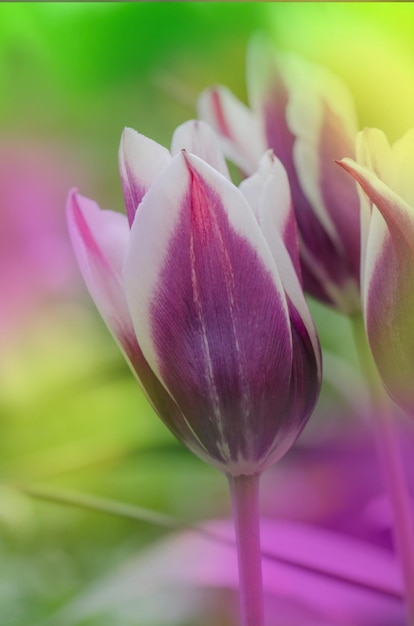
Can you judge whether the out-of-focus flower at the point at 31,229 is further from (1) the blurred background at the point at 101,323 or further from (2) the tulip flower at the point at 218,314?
(2) the tulip flower at the point at 218,314

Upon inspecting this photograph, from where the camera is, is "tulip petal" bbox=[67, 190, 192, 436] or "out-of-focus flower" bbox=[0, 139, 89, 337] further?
"out-of-focus flower" bbox=[0, 139, 89, 337]

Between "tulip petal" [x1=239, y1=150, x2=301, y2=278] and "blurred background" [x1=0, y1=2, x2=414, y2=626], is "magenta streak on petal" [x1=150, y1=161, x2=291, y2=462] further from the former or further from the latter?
"blurred background" [x1=0, y1=2, x2=414, y2=626]

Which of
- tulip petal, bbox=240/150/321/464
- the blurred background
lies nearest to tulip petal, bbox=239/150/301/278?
tulip petal, bbox=240/150/321/464

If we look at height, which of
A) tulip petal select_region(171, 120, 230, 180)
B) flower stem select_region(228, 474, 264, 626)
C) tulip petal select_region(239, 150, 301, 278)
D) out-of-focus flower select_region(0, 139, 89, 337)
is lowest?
flower stem select_region(228, 474, 264, 626)

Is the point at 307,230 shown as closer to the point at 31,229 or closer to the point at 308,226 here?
the point at 308,226

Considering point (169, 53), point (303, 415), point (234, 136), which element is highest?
point (169, 53)

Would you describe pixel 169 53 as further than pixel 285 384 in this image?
Yes

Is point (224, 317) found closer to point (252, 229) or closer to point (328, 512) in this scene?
point (252, 229)

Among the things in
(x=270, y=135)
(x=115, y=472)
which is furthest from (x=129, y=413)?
(x=270, y=135)
